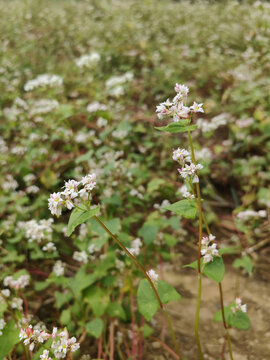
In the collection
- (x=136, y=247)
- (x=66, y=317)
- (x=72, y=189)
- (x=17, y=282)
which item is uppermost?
(x=72, y=189)

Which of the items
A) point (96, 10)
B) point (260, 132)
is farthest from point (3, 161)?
point (96, 10)

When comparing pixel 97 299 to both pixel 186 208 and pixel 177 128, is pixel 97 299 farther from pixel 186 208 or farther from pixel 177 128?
pixel 177 128

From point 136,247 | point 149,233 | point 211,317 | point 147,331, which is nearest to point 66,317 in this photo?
point 147,331

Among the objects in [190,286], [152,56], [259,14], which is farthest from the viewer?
[152,56]

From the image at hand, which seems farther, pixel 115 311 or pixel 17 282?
pixel 115 311

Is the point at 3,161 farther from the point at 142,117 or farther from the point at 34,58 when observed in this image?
the point at 34,58

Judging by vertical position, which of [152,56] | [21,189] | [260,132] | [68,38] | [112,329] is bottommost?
[112,329]

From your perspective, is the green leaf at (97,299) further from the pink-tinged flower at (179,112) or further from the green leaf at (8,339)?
the pink-tinged flower at (179,112)
